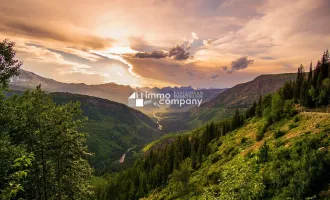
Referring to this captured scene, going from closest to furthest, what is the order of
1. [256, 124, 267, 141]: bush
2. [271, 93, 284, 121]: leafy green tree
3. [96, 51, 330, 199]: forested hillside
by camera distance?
[96, 51, 330, 199]: forested hillside, [256, 124, 267, 141]: bush, [271, 93, 284, 121]: leafy green tree

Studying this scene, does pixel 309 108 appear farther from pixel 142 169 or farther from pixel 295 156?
pixel 142 169

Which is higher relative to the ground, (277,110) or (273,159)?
(277,110)

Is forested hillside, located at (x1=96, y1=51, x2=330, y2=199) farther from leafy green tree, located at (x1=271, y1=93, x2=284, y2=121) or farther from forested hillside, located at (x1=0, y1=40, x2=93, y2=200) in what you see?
forested hillside, located at (x1=0, y1=40, x2=93, y2=200)

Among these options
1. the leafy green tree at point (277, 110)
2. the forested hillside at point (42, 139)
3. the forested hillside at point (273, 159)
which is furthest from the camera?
the leafy green tree at point (277, 110)

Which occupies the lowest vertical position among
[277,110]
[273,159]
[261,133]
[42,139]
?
[261,133]

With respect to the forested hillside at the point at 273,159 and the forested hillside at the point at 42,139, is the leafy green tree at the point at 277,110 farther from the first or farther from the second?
the forested hillside at the point at 42,139

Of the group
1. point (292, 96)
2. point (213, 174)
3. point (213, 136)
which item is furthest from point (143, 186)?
point (292, 96)

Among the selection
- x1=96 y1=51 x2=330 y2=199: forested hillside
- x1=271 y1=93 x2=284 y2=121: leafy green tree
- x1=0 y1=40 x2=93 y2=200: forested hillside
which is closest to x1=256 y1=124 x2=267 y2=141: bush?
x1=96 y1=51 x2=330 y2=199: forested hillside

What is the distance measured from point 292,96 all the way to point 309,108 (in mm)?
20939

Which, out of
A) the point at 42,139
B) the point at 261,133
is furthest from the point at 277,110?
the point at 42,139

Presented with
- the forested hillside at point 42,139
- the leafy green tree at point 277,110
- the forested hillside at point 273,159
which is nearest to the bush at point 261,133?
the forested hillside at point 273,159

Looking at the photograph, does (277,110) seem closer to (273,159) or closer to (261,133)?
(261,133)

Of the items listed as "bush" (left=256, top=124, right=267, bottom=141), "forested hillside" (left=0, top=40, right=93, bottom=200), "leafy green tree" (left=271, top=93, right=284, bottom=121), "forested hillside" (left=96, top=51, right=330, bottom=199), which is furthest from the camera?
"leafy green tree" (left=271, top=93, right=284, bottom=121)

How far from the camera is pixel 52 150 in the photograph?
25.1 m
